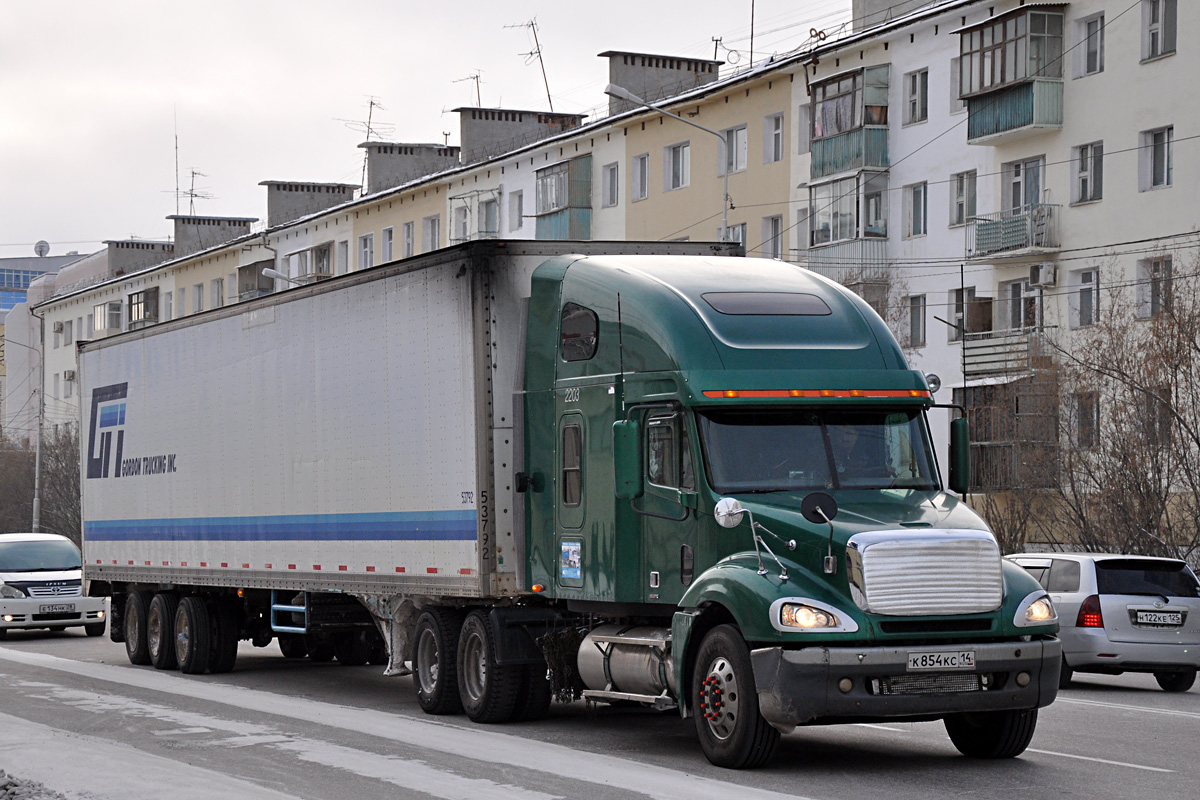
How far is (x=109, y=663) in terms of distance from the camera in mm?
23391

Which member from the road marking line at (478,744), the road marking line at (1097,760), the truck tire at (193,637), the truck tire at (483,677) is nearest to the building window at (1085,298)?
the truck tire at (193,637)

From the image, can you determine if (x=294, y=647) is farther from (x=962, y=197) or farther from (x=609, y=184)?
(x=609, y=184)

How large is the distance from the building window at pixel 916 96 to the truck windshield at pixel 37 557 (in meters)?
22.9

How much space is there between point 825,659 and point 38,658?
16.2 m

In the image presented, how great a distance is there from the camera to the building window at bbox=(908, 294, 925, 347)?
43000 millimetres

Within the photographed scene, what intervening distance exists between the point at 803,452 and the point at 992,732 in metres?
2.36

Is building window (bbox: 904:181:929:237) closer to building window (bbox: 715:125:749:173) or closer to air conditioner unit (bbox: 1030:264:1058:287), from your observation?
air conditioner unit (bbox: 1030:264:1058:287)

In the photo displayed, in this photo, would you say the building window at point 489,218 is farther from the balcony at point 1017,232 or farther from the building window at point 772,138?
the balcony at point 1017,232

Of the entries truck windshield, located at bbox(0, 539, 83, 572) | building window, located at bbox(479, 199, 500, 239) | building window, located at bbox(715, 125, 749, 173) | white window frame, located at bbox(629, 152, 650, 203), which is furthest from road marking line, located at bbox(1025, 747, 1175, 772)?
building window, located at bbox(479, 199, 500, 239)

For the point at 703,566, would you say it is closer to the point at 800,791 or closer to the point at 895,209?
the point at 800,791

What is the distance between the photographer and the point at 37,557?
101 ft

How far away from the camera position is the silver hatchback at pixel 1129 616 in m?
19.2

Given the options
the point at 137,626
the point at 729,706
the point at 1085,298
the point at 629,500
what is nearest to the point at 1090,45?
the point at 1085,298

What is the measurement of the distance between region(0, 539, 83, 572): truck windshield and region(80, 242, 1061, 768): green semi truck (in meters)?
12.0
